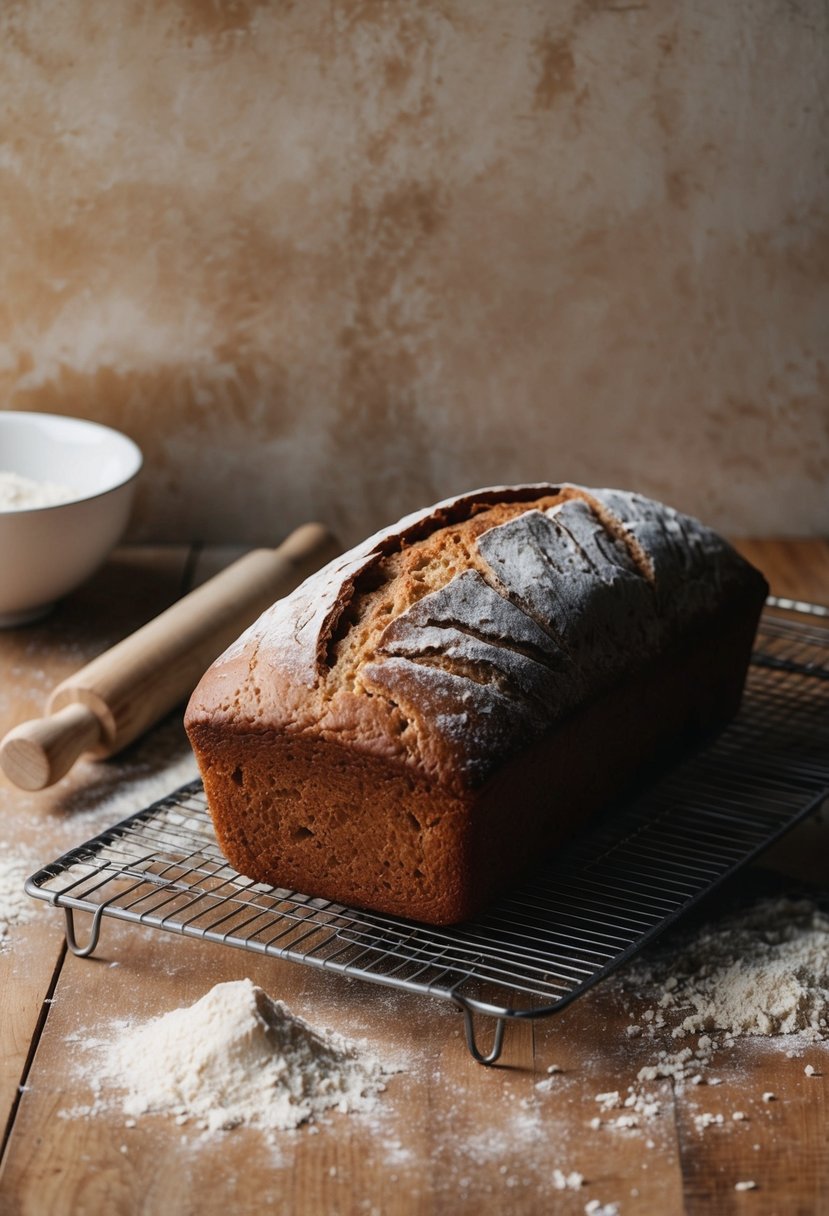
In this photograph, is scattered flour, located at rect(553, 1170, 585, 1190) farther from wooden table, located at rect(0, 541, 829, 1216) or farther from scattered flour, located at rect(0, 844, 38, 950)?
scattered flour, located at rect(0, 844, 38, 950)

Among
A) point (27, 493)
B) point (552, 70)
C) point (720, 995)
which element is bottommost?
point (720, 995)

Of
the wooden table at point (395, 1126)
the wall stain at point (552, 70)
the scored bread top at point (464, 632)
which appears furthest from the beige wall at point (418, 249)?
the wooden table at point (395, 1126)

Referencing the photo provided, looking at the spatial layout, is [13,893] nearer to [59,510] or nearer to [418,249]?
[59,510]

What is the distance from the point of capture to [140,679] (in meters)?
1.65

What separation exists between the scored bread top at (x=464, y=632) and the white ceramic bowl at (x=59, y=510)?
593mm

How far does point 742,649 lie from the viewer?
5.45 ft

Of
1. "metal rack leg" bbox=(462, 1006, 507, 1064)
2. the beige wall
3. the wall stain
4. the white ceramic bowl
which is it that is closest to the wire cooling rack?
"metal rack leg" bbox=(462, 1006, 507, 1064)

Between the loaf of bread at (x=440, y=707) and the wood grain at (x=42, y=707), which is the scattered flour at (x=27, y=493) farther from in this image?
the loaf of bread at (x=440, y=707)

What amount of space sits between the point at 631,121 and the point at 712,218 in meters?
0.20

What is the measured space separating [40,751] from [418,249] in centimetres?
108

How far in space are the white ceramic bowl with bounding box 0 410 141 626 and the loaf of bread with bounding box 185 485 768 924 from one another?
598mm

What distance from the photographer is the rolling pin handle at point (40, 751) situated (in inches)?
59.2

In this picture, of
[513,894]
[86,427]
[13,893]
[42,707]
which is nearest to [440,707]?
[513,894]

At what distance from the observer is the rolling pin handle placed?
4.93 feet
